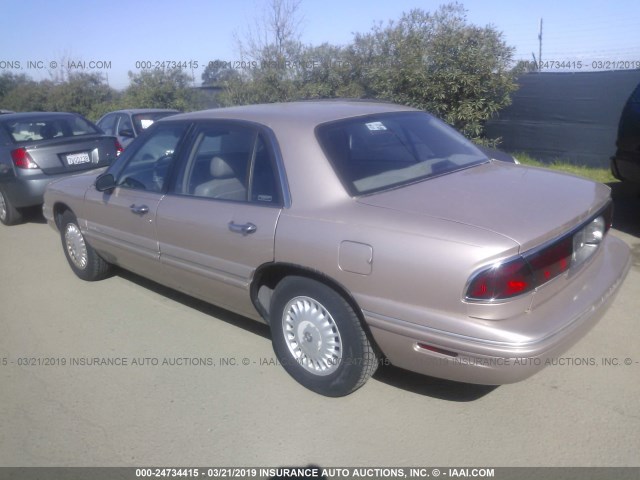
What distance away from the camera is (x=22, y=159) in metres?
7.98

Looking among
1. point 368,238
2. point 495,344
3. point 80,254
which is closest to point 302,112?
point 368,238

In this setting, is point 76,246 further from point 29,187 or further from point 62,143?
point 62,143

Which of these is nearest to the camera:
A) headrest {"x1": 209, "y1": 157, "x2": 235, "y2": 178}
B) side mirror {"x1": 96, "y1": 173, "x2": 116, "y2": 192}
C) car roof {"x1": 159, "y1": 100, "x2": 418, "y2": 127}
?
car roof {"x1": 159, "y1": 100, "x2": 418, "y2": 127}

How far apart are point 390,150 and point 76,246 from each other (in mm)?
3472

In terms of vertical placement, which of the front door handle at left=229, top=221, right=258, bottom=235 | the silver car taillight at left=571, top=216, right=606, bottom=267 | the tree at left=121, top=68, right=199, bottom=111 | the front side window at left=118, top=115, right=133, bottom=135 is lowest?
the silver car taillight at left=571, top=216, right=606, bottom=267

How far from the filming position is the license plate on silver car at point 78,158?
8.25 m

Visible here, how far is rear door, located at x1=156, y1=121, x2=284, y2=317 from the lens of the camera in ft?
11.6

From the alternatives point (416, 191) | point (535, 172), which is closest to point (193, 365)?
point (416, 191)

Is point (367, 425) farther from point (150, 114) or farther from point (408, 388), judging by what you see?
point (150, 114)

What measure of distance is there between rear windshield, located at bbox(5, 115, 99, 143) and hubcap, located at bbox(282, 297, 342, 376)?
252 inches

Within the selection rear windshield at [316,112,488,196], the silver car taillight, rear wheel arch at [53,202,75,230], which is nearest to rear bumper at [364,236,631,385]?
the silver car taillight

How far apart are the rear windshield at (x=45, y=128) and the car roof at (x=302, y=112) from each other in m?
4.94

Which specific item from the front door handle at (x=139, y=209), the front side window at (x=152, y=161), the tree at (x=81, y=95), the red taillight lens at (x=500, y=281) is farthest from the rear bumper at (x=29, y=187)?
the tree at (x=81, y=95)

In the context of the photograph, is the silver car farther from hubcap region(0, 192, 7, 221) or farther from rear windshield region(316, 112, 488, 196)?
hubcap region(0, 192, 7, 221)
